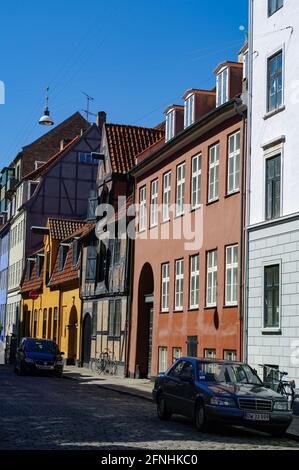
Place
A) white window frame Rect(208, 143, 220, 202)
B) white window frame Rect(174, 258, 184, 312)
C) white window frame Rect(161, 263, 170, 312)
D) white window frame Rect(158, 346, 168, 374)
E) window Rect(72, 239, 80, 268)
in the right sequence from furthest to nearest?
window Rect(72, 239, 80, 268)
white window frame Rect(161, 263, 170, 312)
white window frame Rect(158, 346, 168, 374)
white window frame Rect(174, 258, 184, 312)
white window frame Rect(208, 143, 220, 202)

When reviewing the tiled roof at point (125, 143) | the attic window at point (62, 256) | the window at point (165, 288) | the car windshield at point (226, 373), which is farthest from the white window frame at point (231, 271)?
the attic window at point (62, 256)

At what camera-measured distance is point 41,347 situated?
37406 mm

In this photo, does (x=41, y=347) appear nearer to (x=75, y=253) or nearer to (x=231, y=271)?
(x=75, y=253)

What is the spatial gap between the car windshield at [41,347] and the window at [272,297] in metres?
15.8

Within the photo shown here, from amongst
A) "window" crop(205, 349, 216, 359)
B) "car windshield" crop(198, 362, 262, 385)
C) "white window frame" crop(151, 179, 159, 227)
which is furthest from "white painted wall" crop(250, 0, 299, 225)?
"white window frame" crop(151, 179, 159, 227)

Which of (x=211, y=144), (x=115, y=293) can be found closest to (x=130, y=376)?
(x=115, y=293)

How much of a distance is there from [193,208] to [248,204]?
5195mm

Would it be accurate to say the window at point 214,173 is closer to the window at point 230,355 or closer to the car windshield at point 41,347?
the window at point 230,355

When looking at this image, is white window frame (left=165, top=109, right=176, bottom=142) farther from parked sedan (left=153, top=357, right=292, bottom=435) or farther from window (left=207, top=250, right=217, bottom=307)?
parked sedan (left=153, top=357, right=292, bottom=435)

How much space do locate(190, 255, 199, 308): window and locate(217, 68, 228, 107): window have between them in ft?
17.9

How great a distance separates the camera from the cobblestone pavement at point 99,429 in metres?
13.3

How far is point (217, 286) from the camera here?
2698 cm

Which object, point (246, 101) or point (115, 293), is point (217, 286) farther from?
point (115, 293)

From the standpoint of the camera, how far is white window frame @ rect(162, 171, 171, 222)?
32812 millimetres
